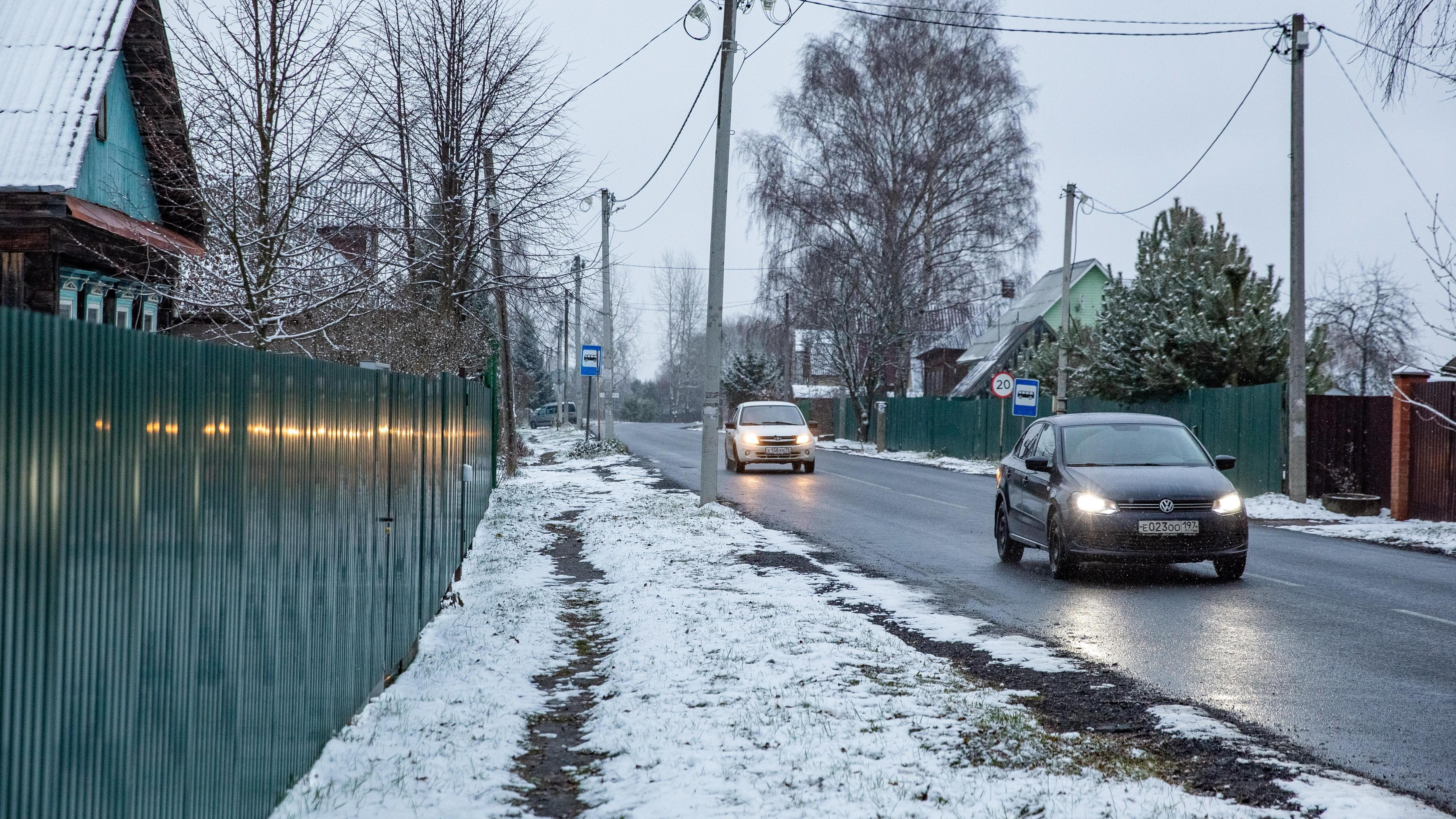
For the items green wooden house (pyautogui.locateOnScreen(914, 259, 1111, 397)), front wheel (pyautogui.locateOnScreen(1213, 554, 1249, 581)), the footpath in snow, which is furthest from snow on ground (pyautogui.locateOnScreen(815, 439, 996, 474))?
the footpath in snow

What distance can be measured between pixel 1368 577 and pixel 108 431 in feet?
38.7

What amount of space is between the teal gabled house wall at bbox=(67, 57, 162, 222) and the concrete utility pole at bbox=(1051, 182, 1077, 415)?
20.6 meters

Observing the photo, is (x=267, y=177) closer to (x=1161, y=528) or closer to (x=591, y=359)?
(x=1161, y=528)

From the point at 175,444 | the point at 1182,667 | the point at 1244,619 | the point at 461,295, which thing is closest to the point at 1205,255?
the point at 461,295

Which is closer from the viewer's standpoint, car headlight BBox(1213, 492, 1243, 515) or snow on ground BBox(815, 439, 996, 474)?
car headlight BBox(1213, 492, 1243, 515)

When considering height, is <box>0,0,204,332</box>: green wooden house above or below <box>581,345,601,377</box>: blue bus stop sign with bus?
above

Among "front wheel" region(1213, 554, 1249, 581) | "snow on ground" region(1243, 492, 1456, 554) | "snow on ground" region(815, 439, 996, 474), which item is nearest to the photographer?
"front wheel" region(1213, 554, 1249, 581)

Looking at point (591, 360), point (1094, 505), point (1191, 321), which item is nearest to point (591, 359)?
point (591, 360)

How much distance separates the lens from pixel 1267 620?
934cm

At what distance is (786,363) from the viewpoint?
181ft

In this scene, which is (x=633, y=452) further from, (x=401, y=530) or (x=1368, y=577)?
(x=401, y=530)

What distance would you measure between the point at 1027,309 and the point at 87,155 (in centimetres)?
5419

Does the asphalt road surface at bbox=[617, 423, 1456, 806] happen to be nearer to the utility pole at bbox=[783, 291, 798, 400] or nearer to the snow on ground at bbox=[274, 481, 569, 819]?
the snow on ground at bbox=[274, 481, 569, 819]

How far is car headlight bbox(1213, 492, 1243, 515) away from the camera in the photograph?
11.2m
